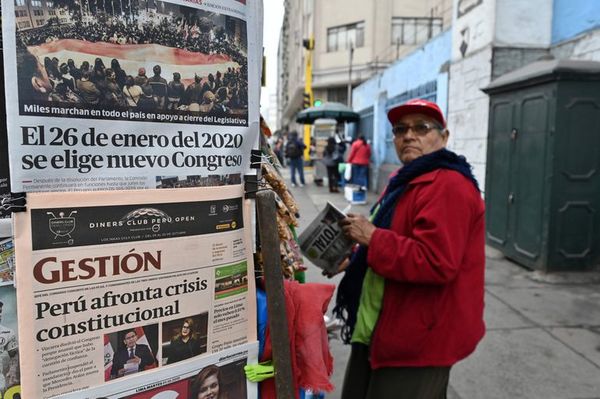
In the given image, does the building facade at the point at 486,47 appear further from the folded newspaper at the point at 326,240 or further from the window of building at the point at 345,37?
the window of building at the point at 345,37

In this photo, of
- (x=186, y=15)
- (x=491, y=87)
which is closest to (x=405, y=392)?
(x=186, y=15)

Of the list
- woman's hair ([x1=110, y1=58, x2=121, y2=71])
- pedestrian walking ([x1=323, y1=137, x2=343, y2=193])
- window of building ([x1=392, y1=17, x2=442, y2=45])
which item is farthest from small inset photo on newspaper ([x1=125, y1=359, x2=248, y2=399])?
window of building ([x1=392, y1=17, x2=442, y2=45])

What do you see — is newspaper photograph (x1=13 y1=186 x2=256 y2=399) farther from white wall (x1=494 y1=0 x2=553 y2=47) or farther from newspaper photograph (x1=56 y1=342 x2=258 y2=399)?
white wall (x1=494 y1=0 x2=553 y2=47)

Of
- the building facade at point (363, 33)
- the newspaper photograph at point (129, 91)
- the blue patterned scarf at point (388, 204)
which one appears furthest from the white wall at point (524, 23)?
the building facade at point (363, 33)

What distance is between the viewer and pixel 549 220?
5289 mm

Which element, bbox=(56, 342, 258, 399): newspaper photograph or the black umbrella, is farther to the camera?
the black umbrella

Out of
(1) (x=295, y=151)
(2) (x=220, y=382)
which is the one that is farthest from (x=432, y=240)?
(1) (x=295, y=151)

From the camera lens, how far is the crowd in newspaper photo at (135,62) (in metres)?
1.01

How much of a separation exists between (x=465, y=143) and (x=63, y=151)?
7.33 m

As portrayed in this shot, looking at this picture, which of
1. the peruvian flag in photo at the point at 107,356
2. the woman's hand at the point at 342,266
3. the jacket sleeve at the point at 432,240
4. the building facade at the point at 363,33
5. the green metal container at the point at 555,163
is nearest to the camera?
the peruvian flag in photo at the point at 107,356

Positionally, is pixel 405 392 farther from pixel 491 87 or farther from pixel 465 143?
pixel 465 143

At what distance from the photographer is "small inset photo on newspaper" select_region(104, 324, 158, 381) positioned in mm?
1119

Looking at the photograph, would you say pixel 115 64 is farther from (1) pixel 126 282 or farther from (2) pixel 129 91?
(1) pixel 126 282

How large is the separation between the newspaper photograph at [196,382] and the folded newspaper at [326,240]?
0.70m
